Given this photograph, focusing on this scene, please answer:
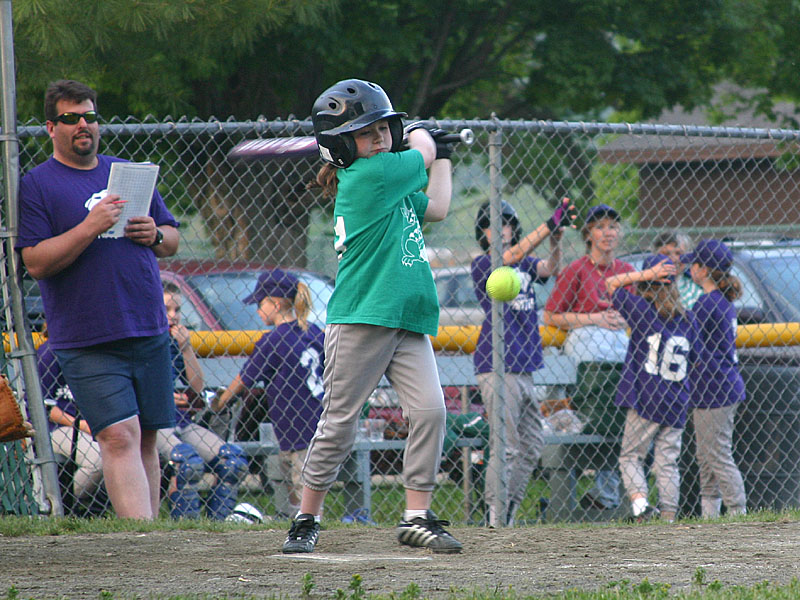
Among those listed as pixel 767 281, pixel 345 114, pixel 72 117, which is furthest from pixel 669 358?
pixel 72 117

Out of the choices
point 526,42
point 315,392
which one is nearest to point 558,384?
point 315,392

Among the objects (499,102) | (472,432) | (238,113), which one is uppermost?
(499,102)

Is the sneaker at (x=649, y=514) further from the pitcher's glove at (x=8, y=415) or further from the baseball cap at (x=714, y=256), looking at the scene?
the pitcher's glove at (x=8, y=415)

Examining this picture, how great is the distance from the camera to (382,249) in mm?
4086

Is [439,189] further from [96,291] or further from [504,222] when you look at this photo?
[504,222]

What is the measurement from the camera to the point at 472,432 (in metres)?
6.64

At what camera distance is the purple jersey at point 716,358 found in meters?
6.54

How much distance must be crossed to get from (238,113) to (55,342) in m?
8.91

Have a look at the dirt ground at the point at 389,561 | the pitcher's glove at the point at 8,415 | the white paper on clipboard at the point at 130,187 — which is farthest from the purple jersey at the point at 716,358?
the pitcher's glove at the point at 8,415

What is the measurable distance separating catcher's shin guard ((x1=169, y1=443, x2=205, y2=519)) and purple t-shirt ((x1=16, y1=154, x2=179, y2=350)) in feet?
4.23

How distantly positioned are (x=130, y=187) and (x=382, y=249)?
1.40m

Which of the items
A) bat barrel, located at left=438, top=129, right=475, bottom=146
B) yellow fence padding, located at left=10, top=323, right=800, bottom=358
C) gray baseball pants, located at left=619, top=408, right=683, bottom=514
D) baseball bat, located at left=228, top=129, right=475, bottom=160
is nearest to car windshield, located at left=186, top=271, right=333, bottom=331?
yellow fence padding, located at left=10, top=323, right=800, bottom=358

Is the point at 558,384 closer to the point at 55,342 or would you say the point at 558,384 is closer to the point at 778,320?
the point at 778,320

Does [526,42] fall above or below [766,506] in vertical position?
above
